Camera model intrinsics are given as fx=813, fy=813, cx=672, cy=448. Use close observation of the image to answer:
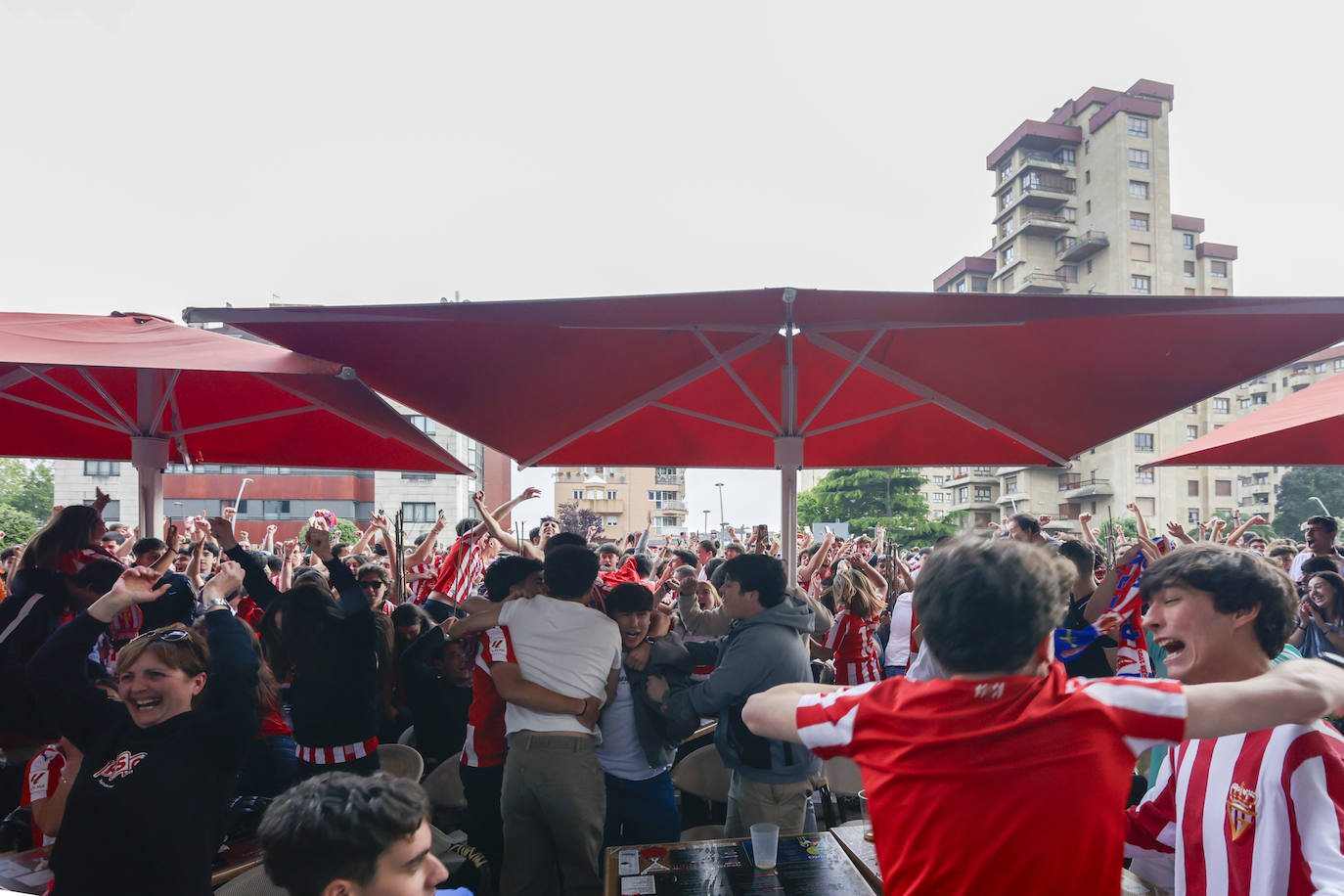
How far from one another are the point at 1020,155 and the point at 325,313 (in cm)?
6745

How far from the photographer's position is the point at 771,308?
11.5 feet

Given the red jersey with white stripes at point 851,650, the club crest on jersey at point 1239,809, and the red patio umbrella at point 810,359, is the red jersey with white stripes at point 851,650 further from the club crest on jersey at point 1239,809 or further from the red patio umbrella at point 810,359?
the club crest on jersey at point 1239,809

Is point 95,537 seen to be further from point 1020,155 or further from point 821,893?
point 1020,155

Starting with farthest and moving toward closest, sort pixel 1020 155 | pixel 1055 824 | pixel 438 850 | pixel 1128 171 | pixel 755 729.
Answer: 1. pixel 1020 155
2. pixel 1128 171
3. pixel 438 850
4. pixel 755 729
5. pixel 1055 824

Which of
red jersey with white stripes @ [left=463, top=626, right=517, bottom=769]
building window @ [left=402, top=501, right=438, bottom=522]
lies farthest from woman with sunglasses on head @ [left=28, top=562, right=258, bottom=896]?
building window @ [left=402, top=501, right=438, bottom=522]

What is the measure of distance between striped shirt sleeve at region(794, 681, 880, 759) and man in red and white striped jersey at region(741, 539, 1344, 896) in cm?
5

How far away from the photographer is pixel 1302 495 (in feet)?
178

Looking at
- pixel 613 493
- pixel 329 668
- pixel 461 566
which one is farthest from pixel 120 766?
pixel 613 493

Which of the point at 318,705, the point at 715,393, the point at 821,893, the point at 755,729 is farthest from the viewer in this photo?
the point at 715,393

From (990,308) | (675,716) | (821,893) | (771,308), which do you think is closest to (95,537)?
(675,716)

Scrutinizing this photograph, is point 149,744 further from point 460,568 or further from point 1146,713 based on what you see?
point 460,568

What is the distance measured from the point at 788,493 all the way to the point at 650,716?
1.79 metres

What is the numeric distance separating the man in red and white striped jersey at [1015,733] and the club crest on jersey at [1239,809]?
324mm

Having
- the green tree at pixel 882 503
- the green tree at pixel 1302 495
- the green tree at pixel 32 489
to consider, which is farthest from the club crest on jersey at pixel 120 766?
the green tree at pixel 1302 495
